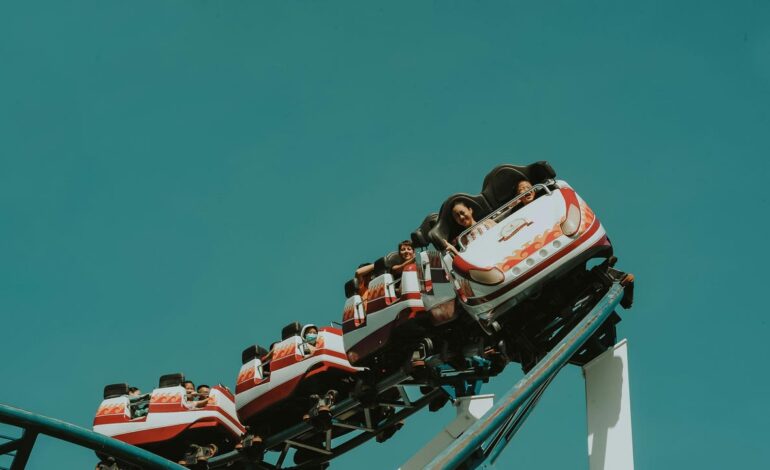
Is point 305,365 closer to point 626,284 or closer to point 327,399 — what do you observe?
point 327,399

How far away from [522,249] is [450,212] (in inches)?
65.0

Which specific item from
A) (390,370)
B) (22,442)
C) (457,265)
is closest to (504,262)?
(457,265)

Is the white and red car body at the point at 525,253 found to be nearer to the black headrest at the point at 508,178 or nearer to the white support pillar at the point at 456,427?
the black headrest at the point at 508,178

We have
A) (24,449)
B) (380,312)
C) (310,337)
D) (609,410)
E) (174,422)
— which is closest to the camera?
(24,449)

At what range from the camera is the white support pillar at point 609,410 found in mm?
15008

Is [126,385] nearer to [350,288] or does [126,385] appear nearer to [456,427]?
[350,288]

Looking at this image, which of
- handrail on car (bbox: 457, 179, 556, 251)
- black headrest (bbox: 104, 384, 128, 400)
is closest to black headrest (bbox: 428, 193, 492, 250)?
handrail on car (bbox: 457, 179, 556, 251)

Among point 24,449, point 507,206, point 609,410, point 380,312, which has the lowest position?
point 24,449

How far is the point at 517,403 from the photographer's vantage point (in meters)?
14.2

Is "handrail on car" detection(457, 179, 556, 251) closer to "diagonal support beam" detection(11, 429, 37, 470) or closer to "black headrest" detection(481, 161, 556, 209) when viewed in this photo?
"black headrest" detection(481, 161, 556, 209)

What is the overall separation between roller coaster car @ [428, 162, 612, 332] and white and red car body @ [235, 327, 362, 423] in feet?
8.11

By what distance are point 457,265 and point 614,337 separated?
7.27 ft

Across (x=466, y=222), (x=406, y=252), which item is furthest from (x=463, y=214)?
(x=406, y=252)

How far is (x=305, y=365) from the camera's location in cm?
1764
